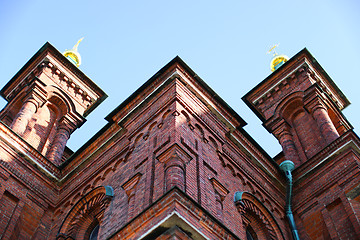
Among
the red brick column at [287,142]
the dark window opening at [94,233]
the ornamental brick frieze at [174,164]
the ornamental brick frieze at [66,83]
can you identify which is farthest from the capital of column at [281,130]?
the dark window opening at [94,233]

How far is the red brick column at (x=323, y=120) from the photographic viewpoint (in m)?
17.3

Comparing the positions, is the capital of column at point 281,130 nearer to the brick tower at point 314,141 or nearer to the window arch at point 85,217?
the brick tower at point 314,141

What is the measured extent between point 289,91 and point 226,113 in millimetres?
6609

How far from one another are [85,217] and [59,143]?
20.4 ft

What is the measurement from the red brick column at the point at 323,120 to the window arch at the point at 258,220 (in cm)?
455

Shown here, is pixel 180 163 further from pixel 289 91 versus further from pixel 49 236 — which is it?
pixel 289 91

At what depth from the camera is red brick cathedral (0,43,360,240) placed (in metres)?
10.6

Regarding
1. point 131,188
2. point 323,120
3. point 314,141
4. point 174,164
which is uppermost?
point 323,120

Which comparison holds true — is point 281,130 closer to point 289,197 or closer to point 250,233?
point 289,197

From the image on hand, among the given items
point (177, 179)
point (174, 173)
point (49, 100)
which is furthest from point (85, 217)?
point (49, 100)

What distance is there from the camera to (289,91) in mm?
21047

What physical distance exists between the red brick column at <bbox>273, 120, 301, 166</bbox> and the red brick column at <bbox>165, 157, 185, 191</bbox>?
7.52 m

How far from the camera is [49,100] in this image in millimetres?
20594

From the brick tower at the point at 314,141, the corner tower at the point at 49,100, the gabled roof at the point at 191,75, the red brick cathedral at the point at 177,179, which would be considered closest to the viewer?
the red brick cathedral at the point at 177,179
